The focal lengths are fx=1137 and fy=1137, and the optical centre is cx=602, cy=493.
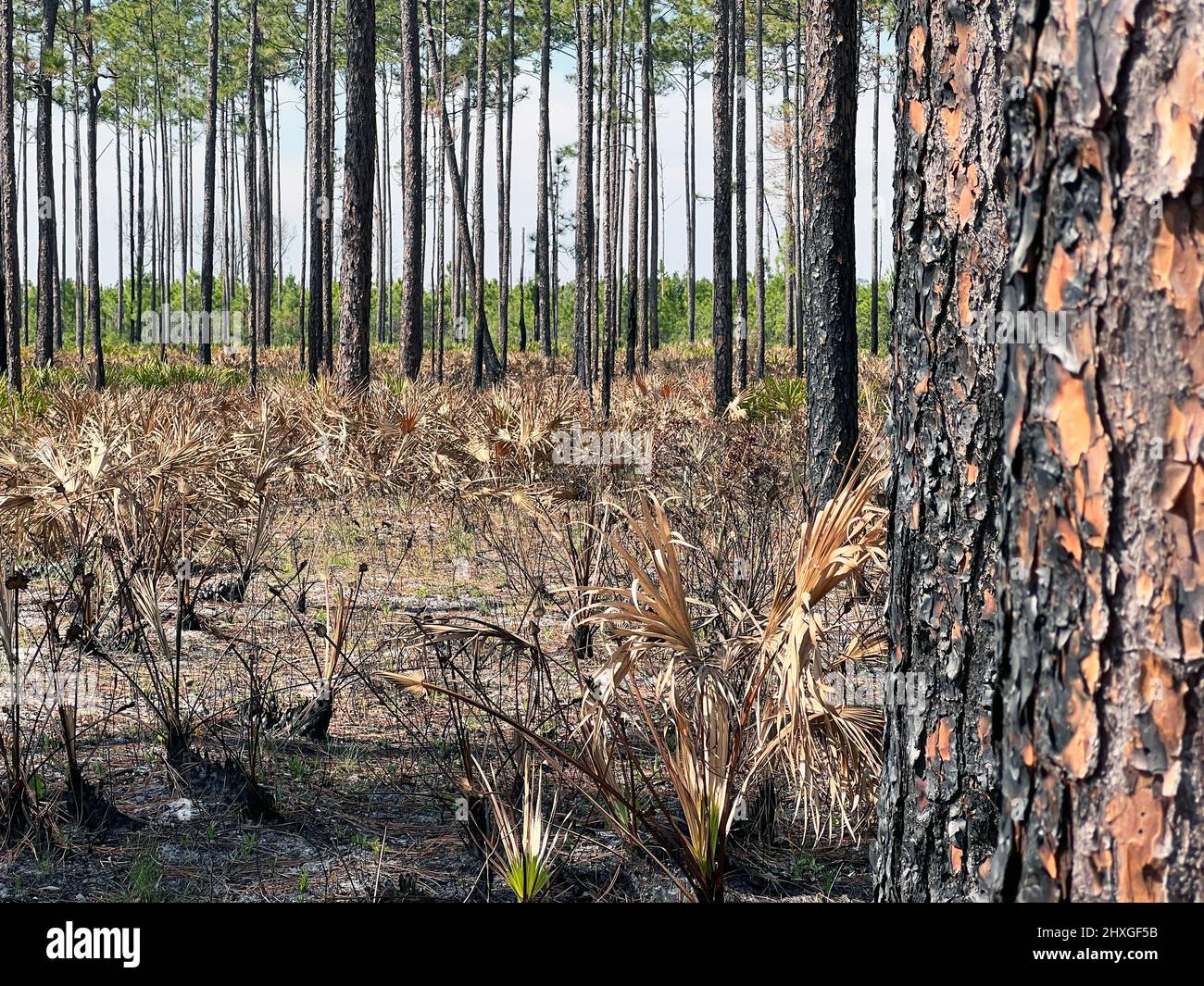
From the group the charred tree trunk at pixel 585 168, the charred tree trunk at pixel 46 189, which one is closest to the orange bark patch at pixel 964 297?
the charred tree trunk at pixel 585 168

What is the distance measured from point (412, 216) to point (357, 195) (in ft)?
13.2

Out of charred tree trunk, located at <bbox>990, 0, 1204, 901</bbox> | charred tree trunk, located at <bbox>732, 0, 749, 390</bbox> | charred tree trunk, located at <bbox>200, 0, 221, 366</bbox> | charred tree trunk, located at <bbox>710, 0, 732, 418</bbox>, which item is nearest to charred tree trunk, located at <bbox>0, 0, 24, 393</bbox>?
charred tree trunk, located at <bbox>200, 0, 221, 366</bbox>

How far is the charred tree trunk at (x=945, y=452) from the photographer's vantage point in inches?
91.0

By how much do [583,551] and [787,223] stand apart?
24041 millimetres

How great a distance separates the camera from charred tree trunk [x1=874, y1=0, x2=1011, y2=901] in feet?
7.58

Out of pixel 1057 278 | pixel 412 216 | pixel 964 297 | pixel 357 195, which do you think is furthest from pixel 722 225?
pixel 1057 278

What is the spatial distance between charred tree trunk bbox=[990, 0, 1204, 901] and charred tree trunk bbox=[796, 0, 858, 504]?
515 centimetres

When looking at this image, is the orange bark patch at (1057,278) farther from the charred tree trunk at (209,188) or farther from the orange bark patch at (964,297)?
the charred tree trunk at (209,188)

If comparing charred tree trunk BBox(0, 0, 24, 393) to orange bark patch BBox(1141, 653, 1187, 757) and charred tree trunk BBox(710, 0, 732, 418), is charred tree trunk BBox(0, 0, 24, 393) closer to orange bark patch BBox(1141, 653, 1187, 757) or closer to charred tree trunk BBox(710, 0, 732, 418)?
charred tree trunk BBox(710, 0, 732, 418)

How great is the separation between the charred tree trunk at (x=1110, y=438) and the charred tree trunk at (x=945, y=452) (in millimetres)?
926

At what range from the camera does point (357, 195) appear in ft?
40.9

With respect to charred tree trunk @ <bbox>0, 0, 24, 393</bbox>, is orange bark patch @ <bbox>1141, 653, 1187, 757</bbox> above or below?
below
